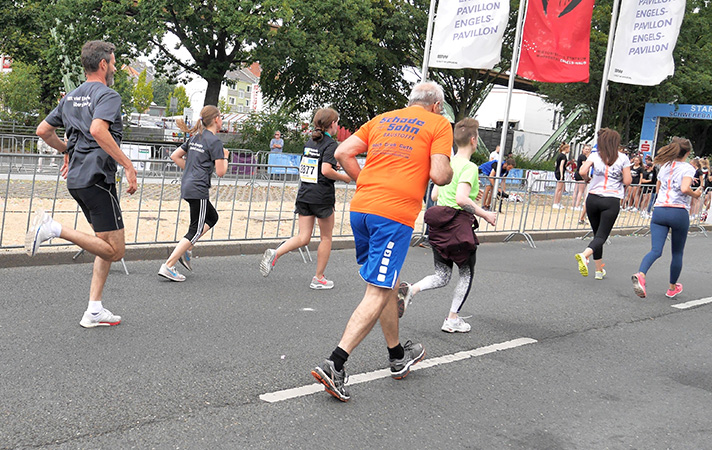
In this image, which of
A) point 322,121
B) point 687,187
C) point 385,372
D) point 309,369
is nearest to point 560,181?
point 687,187

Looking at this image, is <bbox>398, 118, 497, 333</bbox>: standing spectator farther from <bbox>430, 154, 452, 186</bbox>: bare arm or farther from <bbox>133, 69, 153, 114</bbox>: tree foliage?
<bbox>133, 69, 153, 114</bbox>: tree foliage

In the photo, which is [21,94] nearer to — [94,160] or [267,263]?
[267,263]

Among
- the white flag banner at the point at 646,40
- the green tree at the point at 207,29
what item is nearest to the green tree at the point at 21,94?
the green tree at the point at 207,29

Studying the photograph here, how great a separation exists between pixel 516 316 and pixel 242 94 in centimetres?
13366

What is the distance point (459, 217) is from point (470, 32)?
33.1ft

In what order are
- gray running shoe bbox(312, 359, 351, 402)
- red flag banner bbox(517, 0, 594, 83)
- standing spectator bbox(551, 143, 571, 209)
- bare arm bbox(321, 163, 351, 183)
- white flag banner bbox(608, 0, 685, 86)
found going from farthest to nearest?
white flag banner bbox(608, 0, 685, 86) → red flag banner bbox(517, 0, 594, 83) → standing spectator bbox(551, 143, 571, 209) → bare arm bbox(321, 163, 351, 183) → gray running shoe bbox(312, 359, 351, 402)

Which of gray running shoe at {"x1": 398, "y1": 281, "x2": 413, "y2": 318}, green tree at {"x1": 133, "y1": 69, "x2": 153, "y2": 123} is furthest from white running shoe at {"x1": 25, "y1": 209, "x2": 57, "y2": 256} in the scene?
green tree at {"x1": 133, "y1": 69, "x2": 153, "y2": 123}

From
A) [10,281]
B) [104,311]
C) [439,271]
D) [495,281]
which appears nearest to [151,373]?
[104,311]

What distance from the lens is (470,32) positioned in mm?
15031

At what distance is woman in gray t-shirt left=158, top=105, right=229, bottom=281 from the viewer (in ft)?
24.1

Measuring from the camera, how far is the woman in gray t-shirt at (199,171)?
24.1ft

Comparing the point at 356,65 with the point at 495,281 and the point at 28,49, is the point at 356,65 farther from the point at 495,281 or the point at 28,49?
the point at 495,281

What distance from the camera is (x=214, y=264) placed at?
343 inches

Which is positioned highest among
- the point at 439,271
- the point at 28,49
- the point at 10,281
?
the point at 28,49
